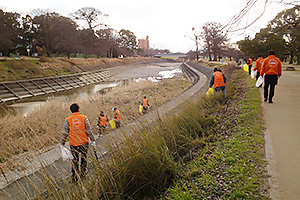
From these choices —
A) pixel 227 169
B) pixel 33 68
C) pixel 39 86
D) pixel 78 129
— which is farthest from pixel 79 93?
pixel 227 169

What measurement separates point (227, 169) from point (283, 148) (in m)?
1.33

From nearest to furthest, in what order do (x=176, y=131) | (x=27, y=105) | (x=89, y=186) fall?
(x=89, y=186) → (x=176, y=131) → (x=27, y=105)

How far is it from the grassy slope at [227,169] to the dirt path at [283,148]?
0.14m

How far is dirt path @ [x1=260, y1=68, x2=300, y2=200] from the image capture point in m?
2.54

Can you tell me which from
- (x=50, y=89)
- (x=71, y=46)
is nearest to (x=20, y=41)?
(x=71, y=46)

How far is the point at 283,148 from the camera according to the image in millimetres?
3594

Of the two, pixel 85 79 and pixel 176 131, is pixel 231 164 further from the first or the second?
pixel 85 79

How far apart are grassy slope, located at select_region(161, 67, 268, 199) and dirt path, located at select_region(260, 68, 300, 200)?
0.14 m

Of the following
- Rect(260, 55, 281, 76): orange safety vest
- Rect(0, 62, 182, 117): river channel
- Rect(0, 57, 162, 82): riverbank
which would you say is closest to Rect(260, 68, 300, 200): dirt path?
Rect(260, 55, 281, 76): orange safety vest

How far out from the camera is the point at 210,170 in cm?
317

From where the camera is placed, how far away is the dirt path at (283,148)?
8.34ft

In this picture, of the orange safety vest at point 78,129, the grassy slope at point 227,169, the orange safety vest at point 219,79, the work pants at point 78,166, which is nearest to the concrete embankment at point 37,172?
the work pants at point 78,166

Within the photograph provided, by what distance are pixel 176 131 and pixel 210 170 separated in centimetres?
141

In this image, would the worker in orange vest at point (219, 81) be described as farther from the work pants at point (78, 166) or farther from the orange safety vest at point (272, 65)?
the work pants at point (78, 166)
